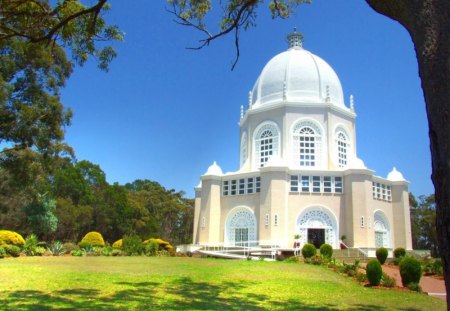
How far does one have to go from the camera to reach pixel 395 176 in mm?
39969

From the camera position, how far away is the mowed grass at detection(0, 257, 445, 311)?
9.54 meters

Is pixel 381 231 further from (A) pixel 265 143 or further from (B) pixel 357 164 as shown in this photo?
(A) pixel 265 143

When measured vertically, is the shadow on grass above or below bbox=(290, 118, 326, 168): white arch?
below

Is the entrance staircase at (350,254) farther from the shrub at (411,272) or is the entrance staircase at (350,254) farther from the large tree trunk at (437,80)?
the large tree trunk at (437,80)

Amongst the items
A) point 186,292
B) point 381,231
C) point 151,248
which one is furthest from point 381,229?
point 186,292

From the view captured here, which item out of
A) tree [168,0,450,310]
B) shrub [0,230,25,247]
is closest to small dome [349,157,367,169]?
shrub [0,230,25,247]

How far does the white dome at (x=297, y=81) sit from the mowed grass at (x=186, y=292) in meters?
27.6

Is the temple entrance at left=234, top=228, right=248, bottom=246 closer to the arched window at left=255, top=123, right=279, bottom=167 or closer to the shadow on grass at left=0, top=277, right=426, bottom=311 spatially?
the arched window at left=255, top=123, right=279, bottom=167

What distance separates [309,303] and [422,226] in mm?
50810

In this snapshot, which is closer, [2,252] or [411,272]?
[411,272]

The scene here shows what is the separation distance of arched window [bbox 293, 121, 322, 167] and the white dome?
2.50 meters

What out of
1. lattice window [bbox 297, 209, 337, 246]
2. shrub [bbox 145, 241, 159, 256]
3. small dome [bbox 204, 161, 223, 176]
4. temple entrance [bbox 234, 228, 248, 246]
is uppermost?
small dome [bbox 204, 161, 223, 176]

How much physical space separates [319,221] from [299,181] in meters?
3.57

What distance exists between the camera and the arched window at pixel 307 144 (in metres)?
39.2
